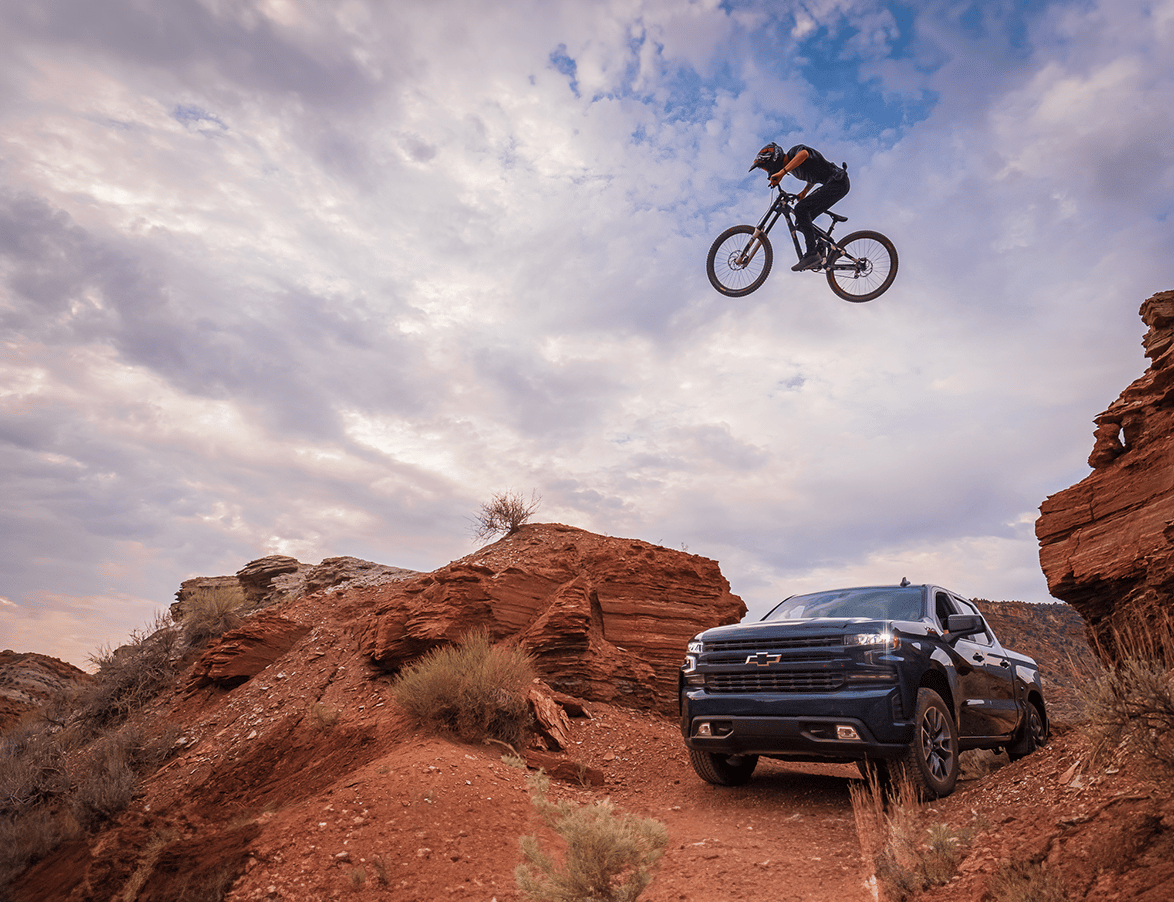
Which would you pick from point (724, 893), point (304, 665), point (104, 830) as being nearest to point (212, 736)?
point (304, 665)

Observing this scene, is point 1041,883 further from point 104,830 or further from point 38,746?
point 38,746

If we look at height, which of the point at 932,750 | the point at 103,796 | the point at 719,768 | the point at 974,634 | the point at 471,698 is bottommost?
the point at 103,796

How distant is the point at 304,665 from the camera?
1338 cm

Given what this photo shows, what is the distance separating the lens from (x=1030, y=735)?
916 cm

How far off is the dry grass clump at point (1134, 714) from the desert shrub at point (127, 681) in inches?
637

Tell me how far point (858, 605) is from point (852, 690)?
1.69 meters

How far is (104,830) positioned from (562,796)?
613 centimetres

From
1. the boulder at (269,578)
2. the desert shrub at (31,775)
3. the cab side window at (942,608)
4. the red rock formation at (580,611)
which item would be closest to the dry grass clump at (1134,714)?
the cab side window at (942,608)

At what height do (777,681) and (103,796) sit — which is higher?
(777,681)

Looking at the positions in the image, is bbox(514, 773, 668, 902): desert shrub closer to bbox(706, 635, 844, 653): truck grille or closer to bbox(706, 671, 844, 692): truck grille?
bbox(706, 671, 844, 692): truck grille

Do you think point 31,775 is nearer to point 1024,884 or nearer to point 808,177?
point 1024,884

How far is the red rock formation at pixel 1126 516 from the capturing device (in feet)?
25.4

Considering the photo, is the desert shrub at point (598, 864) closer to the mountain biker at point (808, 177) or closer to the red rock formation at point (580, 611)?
the red rock formation at point (580, 611)

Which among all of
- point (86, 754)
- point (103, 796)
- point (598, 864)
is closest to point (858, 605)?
point (598, 864)
